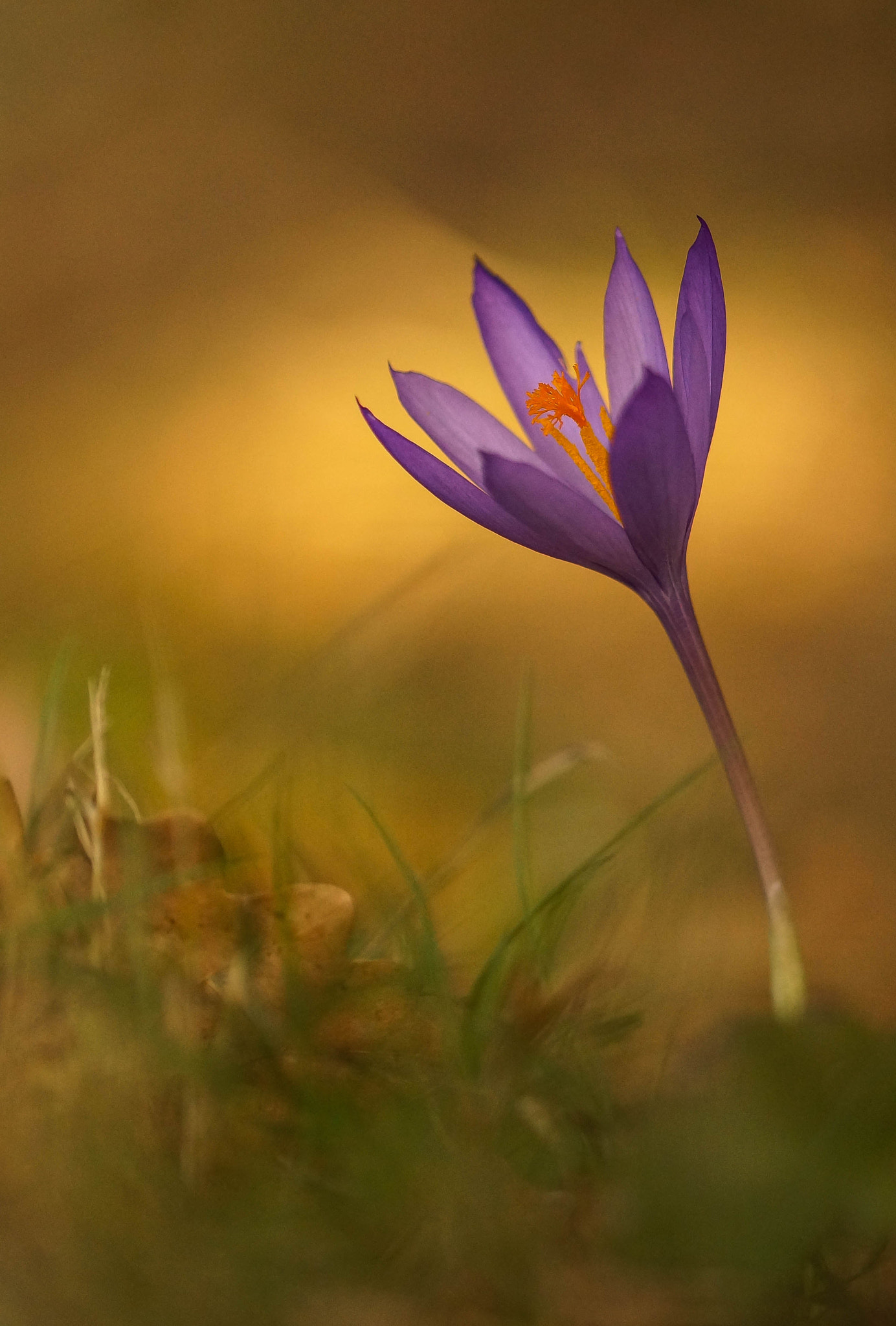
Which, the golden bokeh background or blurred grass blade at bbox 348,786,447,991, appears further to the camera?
the golden bokeh background

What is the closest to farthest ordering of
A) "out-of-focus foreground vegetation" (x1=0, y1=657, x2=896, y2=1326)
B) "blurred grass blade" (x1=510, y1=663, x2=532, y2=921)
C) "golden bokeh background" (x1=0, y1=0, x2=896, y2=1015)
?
"out-of-focus foreground vegetation" (x1=0, y1=657, x2=896, y2=1326), "blurred grass blade" (x1=510, y1=663, x2=532, y2=921), "golden bokeh background" (x1=0, y1=0, x2=896, y2=1015)

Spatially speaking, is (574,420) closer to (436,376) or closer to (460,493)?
(460,493)

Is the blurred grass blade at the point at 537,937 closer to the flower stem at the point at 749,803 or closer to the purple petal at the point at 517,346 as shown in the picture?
→ the flower stem at the point at 749,803

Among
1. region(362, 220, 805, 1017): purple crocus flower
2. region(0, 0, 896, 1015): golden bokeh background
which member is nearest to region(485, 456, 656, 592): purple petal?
region(362, 220, 805, 1017): purple crocus flower

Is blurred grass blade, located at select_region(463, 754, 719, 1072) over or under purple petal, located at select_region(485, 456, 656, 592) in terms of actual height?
under

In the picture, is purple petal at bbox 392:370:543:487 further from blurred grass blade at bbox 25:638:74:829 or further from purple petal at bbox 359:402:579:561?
blurred grass blade at bbox 25:638:74:829

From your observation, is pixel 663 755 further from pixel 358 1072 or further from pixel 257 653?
pixel 358 1072

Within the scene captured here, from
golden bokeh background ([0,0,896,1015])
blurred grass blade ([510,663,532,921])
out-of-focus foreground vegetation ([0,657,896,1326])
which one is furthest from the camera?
golden bokeh background ([0,0,896,1015])
